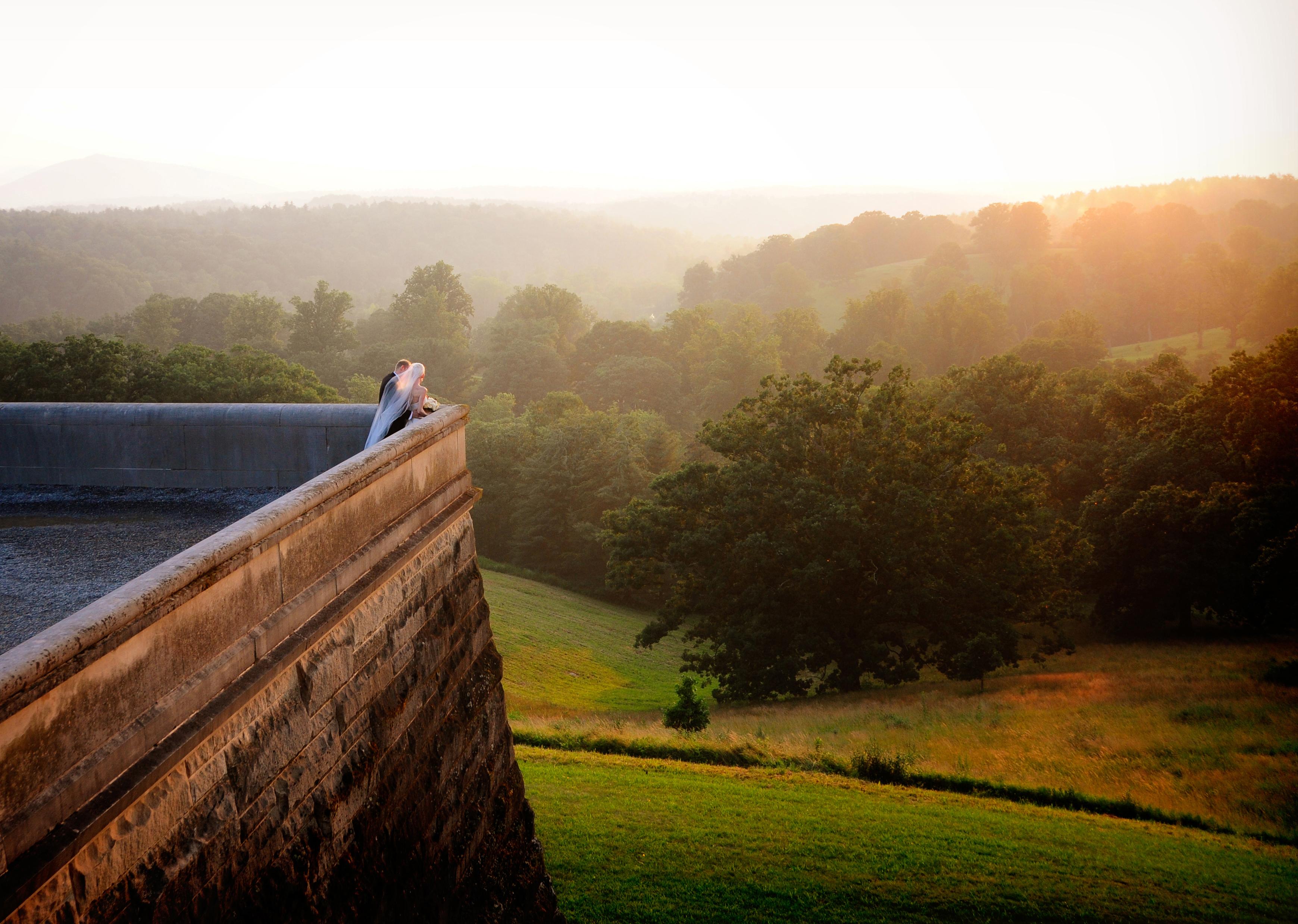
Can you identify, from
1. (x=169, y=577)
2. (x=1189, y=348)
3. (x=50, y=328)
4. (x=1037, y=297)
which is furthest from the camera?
(x=1037, y=297)

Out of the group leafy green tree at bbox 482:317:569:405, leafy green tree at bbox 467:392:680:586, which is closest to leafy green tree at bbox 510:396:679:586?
leafy green tree at bbox 467:392:680:586

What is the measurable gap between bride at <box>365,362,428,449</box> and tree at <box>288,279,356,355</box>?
296 ft

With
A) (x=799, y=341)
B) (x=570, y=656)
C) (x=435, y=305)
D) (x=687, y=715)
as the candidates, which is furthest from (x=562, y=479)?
(x=435, y=305)

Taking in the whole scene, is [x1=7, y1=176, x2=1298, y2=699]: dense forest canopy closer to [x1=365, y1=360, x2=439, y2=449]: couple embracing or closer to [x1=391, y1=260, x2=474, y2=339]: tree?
[x1=391, y1=260, x2=474, y2=339]: tree

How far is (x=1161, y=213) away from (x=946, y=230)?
34.3 meters

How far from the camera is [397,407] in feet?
27.7

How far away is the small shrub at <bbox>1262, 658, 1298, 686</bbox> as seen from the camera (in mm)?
26375

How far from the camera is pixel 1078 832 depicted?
49.8 ft

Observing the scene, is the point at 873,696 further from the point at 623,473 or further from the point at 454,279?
the point at 454,279

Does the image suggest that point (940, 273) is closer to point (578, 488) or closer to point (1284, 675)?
point (578, 488)

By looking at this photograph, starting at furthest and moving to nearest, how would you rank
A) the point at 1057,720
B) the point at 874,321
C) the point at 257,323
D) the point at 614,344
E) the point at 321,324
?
1. the point at 614,344
2. the point at 321,324
3. the point at 874,321
4. the point at 257,323
5. the point at 1057,720

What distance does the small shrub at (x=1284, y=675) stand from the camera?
2638 cm

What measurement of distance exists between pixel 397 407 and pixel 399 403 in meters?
0.04

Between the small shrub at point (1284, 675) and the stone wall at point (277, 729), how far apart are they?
2743cm
